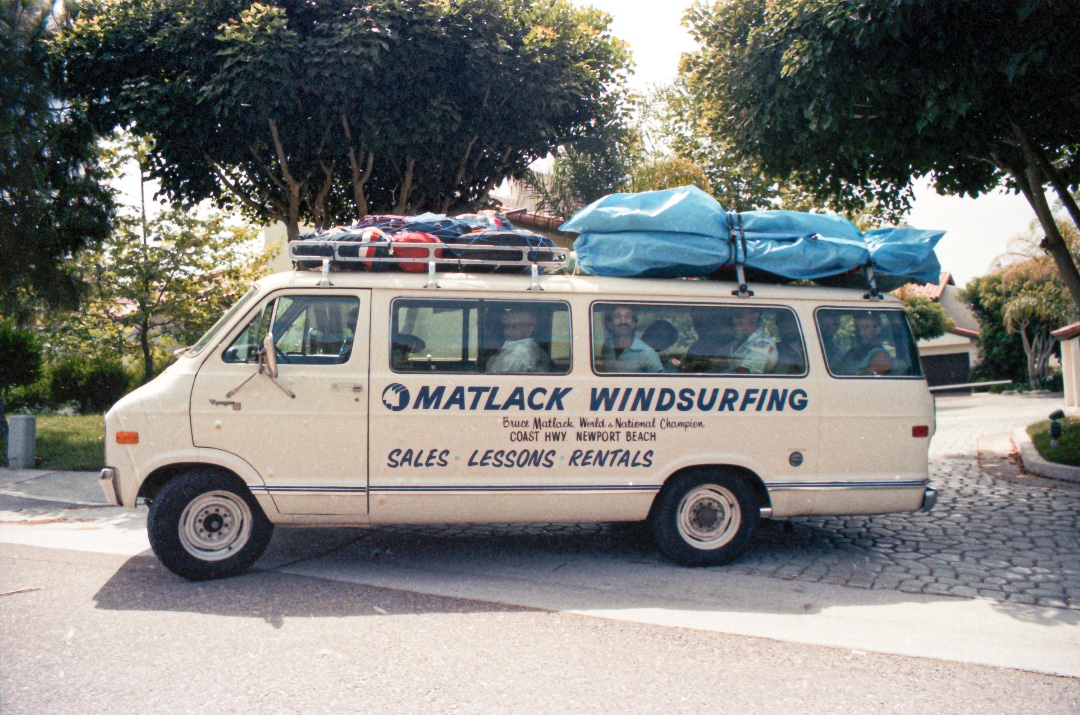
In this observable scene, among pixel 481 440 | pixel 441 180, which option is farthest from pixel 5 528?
pixel 441 180

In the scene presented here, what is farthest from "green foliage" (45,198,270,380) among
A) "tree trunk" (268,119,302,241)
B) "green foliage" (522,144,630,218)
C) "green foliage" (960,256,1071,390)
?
"green foliage" (960,256,1071,390)

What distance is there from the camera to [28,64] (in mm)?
11367

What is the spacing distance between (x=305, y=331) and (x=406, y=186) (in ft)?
22.1

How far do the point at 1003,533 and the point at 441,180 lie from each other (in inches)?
346

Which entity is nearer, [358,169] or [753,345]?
[753,345]

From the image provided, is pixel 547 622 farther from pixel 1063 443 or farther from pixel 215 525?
pixel 1063 443

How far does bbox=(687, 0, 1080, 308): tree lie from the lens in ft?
28.0

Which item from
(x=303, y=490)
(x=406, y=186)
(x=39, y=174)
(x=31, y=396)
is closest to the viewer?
(x=303, y=490)

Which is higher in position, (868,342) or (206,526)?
(868,342)

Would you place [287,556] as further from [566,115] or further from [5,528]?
[566,115]

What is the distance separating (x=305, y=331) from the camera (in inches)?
238

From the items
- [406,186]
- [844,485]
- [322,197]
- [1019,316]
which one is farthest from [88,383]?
[1019,316]

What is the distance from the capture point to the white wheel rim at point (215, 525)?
591cm

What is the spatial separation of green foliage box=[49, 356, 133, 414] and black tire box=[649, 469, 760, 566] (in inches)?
734
